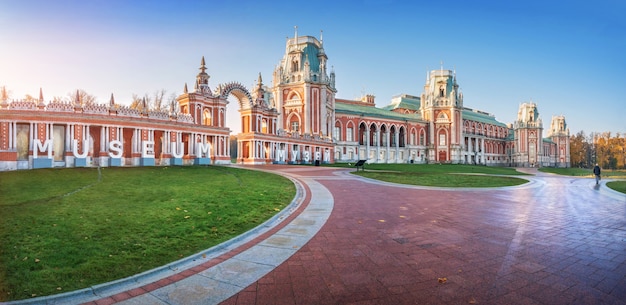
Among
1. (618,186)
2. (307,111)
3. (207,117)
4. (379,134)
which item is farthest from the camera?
→ (379,134)

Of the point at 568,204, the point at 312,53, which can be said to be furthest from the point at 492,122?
the point at 568,204

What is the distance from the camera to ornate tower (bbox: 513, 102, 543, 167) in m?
89.4

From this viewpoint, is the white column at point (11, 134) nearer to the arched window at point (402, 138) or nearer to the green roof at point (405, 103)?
the arched window at point (402, 138)

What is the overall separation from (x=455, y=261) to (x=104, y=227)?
299 inches

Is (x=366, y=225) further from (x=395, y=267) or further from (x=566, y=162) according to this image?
(x=566, y=162)

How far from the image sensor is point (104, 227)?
715 centimetres

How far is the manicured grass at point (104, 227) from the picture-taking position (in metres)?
4.77

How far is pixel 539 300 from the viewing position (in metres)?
3.86

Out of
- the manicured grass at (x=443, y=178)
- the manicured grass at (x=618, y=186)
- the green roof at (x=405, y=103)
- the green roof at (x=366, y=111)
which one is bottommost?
the manicured grass at (x=618, y=186)

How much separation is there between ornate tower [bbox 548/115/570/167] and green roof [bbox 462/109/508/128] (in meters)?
16.2

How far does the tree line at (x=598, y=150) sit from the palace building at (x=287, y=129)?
26.9 ft

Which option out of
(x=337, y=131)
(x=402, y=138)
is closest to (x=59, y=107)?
(x=337, y=131)

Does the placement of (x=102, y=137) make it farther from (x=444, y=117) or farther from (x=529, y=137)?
(x=529, y=137)

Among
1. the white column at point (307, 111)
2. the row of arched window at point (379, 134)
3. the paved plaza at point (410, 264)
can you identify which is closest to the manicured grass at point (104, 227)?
the paved plaza at point (410, 264)
